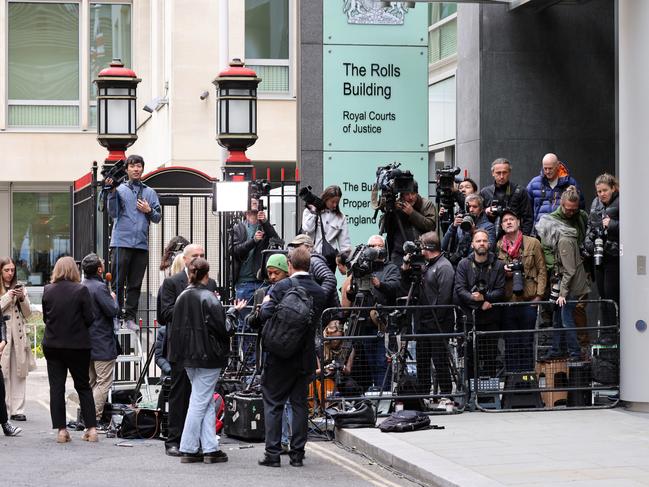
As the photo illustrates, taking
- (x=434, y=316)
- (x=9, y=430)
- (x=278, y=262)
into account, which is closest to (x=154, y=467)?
(x=278, y=262)

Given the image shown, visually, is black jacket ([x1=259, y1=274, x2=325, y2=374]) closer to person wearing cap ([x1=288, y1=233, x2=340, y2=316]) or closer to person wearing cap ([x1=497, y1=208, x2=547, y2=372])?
person wearing cap ([x1=288, y1=233, x2=340, y2=316])

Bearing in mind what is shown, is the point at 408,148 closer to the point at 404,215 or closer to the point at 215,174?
the point at 404,215

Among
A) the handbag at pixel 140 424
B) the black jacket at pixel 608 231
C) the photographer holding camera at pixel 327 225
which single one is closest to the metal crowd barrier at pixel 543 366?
the black jacket at pixel 608 231

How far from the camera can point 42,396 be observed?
58.0ft

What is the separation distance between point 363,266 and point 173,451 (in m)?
3.00

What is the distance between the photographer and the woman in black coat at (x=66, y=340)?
1307 cm

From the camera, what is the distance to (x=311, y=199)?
49.8 ft

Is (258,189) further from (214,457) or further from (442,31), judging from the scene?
(442,31)

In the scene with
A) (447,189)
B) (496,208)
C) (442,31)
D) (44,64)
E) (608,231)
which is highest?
(44,64)

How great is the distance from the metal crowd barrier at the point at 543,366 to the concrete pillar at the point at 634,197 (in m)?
0.40

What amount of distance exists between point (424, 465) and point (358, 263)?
11.7 feet

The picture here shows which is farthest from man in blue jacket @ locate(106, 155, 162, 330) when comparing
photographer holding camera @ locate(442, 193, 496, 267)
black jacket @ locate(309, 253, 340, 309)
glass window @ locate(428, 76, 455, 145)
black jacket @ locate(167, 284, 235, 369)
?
glass window @ locate(428, 76, 455, 145)

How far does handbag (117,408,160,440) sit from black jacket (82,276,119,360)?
102cm

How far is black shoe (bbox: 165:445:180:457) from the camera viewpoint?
476 inches
